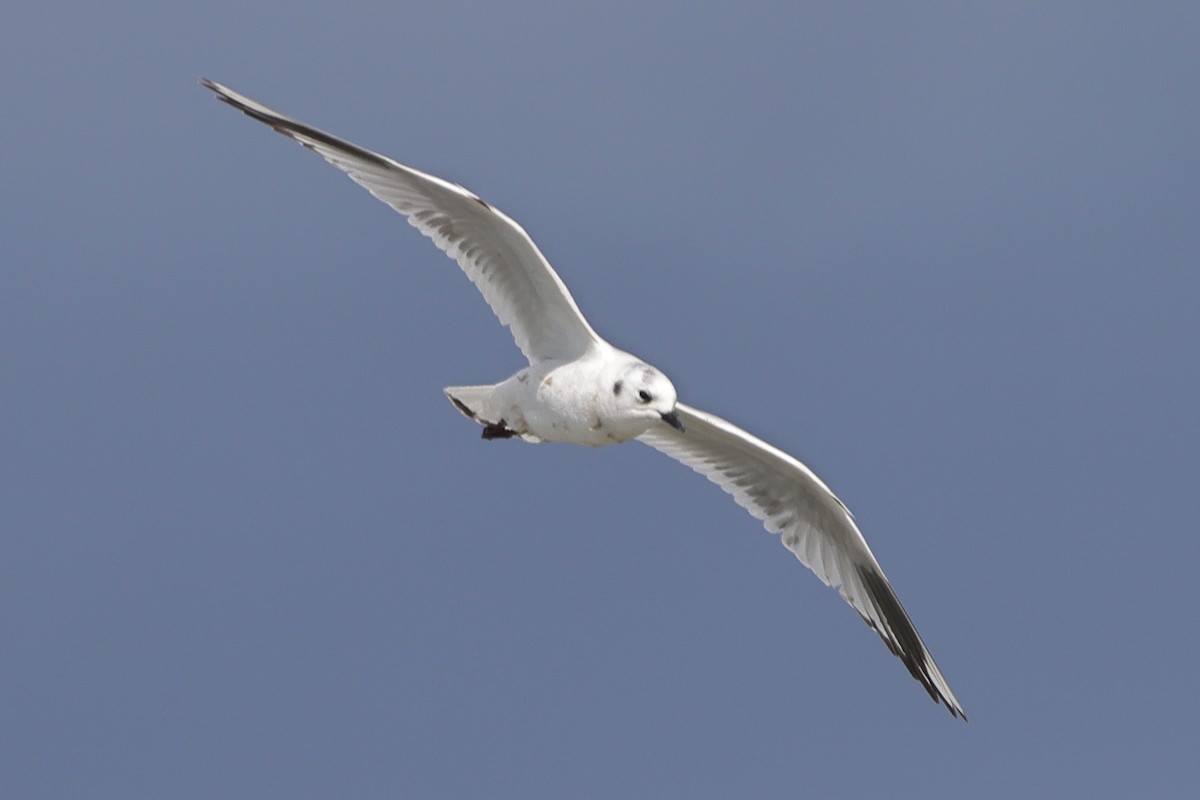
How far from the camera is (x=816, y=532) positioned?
14680 mm

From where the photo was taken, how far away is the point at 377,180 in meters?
12.7

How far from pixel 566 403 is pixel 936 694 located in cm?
438

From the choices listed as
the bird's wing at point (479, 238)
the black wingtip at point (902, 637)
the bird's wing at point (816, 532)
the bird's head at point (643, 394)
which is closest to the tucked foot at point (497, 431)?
the bird's wing at point (479, 238)

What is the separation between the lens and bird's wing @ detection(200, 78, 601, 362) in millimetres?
12438

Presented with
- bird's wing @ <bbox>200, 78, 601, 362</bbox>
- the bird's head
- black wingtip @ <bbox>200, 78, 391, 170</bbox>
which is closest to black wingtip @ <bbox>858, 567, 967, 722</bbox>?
the bird's head

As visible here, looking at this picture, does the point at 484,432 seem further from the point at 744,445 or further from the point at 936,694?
the point at 936,694

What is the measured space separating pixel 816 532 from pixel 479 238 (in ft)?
12.9

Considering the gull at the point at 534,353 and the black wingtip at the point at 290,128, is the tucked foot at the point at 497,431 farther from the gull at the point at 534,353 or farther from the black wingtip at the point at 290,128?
the black wingtip at the point at 290,128

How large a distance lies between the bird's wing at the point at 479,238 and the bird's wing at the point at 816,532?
1.94 m

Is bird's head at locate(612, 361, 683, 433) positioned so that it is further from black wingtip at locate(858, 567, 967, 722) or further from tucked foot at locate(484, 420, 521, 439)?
black wingtip at locate(858, 567, 967, 722)

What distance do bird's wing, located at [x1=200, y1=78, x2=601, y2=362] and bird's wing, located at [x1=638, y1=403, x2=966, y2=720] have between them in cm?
194

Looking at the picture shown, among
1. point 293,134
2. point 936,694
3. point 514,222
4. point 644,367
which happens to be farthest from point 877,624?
point 293,134

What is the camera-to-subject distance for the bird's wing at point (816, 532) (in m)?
14.4

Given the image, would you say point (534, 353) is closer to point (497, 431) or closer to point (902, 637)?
point (497, 431)
